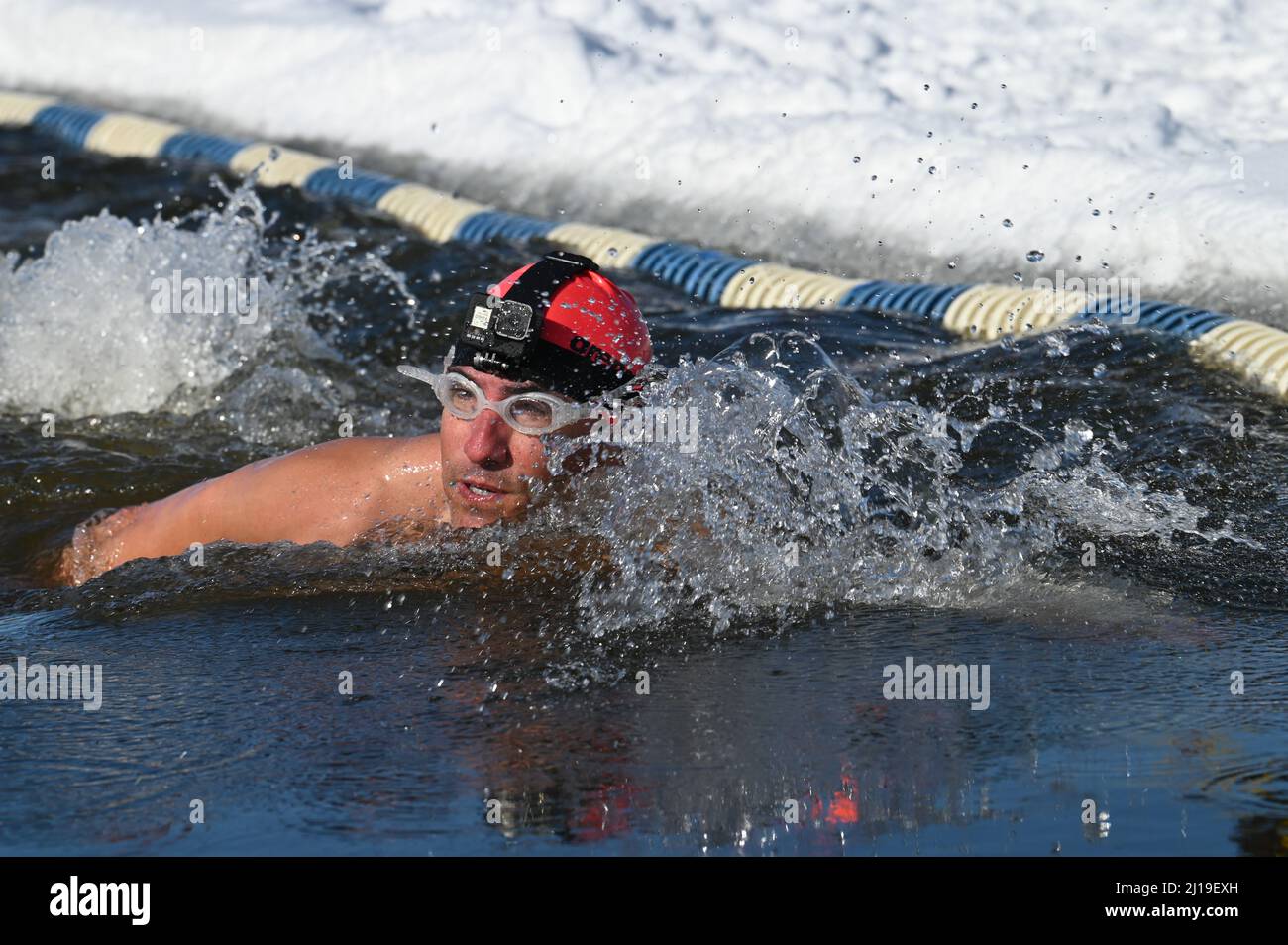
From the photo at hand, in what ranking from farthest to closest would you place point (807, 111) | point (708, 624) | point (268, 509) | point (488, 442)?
point (807, 111), point (268, 509), point (488, 442), point (708, 624)

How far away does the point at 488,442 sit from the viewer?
3252 millimetres

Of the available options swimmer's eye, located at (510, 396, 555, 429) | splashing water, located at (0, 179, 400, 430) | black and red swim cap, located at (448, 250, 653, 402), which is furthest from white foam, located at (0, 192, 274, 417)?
swimmer's eye, located at (510, 396, 555, 429)

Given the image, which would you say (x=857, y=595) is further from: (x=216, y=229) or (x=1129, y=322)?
(x=216, y=229)

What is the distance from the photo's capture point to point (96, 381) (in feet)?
16.6

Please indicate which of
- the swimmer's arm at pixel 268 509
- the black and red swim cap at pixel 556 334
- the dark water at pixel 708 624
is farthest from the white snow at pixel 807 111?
the swimmer's arm at pixel 268 509

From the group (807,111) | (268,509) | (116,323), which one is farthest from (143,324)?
(807,111)

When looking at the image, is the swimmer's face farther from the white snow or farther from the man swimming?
the white snow

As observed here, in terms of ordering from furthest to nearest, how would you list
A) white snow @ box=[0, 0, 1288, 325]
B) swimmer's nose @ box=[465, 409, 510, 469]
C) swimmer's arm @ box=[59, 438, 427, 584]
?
white snow @ box=[0, 0, 1288, 325] → swimmer's arm @ box=[59, 438, 427, 584] → swimmer's nose @ box=[465, 409, 510, 469]

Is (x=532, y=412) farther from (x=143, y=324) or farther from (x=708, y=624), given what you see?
(x=143, y=324)

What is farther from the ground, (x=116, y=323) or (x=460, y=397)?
(x=116, y=323)

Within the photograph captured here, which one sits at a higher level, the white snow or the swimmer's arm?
the white snow

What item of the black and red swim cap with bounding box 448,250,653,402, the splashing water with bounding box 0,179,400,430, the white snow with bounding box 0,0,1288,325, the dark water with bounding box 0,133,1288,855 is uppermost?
the white snow with bounding box 0,0,1288,325

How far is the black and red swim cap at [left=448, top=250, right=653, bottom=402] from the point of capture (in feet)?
10.8

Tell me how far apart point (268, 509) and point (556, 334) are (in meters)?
0.86
